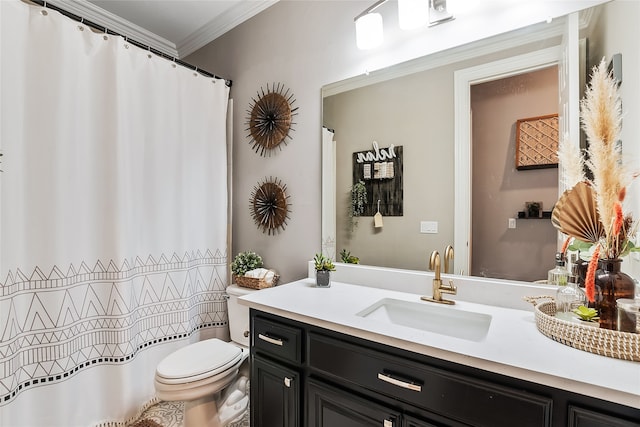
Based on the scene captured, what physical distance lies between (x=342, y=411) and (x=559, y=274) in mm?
911

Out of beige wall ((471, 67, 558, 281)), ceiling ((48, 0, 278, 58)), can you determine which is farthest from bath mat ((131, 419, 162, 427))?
ceiling ((48, 0, 278, 58))

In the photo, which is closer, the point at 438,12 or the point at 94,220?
the point at 438,12

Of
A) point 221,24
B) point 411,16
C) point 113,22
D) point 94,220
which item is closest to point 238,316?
point 94,220

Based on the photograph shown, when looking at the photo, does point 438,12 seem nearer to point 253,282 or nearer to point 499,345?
point 499,345

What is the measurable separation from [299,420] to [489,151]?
1310 mm

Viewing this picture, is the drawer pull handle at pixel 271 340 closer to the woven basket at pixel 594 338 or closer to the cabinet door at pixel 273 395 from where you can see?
the cabinet door at pixel 273 395

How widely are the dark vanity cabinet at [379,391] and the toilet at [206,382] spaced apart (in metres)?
0.28

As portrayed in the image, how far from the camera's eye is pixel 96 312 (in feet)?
5.18

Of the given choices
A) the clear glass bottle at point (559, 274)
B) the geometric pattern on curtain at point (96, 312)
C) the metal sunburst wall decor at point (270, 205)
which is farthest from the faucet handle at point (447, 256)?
the geometric pattern on curtain at point (96, 312)

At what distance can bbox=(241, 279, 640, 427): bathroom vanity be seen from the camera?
2.31ft

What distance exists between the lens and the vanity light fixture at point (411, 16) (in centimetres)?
136

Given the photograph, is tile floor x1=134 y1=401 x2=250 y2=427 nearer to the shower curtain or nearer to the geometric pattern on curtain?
the shower curtain

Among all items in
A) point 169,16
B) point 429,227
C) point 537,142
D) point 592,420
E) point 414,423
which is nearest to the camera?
point 592,420

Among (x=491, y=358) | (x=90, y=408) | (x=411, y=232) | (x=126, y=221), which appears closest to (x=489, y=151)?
(x=411, y=232)
